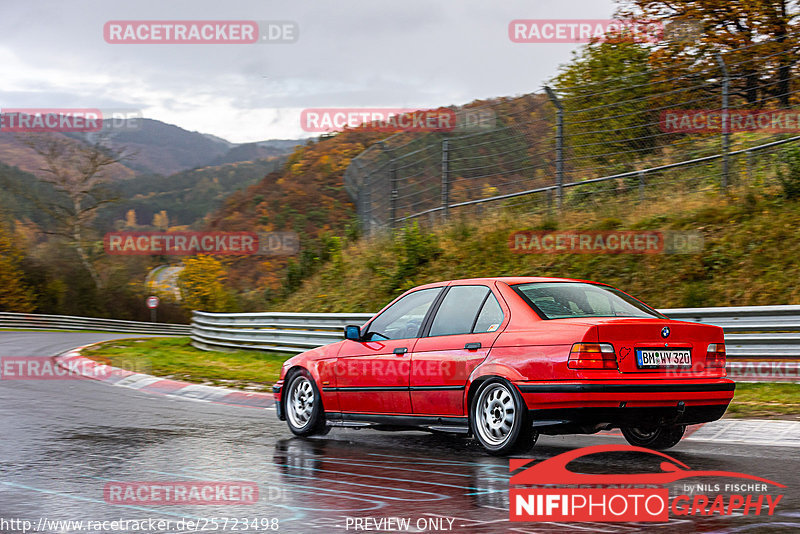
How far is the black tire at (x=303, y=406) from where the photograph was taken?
8.20 meters

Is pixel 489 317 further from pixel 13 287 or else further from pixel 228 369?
pixel 13 287

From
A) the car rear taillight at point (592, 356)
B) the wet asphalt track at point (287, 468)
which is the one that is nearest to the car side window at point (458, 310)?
the wet asphalt track at point (287, 468)

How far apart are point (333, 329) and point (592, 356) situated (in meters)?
10.1

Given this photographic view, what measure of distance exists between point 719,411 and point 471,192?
42.8 feet

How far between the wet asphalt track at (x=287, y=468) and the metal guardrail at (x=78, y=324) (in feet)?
126

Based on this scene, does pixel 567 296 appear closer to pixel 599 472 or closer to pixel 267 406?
pixel 599 472

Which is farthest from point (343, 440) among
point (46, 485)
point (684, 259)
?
point (684, 259)

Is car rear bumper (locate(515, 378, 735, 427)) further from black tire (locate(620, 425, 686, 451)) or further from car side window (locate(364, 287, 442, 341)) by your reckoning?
car side window (locate(364, 287, 442, 341))

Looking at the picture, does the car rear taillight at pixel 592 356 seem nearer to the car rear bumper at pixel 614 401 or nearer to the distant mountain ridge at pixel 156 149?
the car rear bumper at pixel 614 401

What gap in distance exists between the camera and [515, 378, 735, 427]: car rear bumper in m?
5.96

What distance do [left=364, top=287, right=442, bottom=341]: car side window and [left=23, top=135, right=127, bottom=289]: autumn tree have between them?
5134cm

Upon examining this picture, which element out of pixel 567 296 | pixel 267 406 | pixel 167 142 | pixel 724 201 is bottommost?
pixel 267 406

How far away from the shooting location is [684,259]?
14.1m

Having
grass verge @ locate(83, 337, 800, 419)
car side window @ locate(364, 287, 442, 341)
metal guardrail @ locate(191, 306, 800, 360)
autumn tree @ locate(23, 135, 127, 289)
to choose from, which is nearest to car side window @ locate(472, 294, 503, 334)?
car side window @ locate(364, 287, 442, 341)
